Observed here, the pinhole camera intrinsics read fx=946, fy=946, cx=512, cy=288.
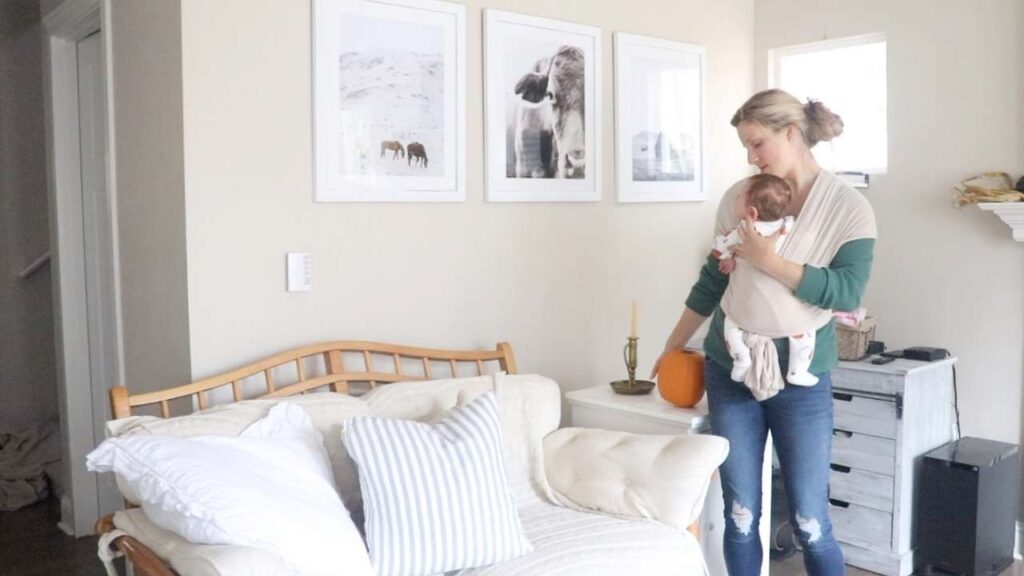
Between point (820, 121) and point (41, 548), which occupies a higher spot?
point (820, 121)

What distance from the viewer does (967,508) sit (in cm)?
314

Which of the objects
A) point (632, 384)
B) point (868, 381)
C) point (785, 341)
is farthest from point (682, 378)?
point (868, 381)

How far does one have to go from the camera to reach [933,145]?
3.55 m

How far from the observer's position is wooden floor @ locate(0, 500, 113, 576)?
3.36 meters

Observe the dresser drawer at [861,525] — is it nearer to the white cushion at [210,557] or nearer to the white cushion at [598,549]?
the white cushion at [598,549]

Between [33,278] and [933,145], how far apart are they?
404cm

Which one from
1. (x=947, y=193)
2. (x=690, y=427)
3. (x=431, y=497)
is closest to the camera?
(x=431, y=497)

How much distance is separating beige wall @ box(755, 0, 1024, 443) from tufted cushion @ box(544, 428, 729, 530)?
154 centimetres

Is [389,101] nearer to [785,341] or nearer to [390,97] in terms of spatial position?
[390,97]

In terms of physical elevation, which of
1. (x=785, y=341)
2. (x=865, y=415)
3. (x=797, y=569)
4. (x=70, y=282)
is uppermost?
(x=70, y=282)

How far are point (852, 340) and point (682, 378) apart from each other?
958 millimetres

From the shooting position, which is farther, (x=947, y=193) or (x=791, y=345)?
(x=947, y=193)

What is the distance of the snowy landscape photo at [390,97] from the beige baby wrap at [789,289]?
108 cm

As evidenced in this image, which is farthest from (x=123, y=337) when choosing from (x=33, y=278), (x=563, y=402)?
(x=33, y=278)
